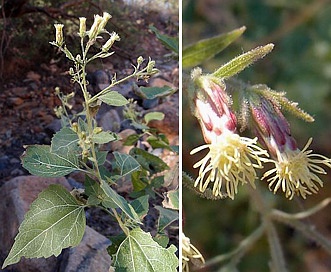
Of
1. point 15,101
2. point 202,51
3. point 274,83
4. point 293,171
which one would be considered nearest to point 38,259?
point 15,101

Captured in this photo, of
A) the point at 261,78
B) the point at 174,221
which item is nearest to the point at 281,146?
Answer: the point at 174,221

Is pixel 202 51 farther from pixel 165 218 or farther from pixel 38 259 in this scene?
pixel 38 259

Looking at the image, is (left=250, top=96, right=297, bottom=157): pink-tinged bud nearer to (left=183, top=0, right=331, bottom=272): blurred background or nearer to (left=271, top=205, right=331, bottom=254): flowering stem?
(left=271, top=205, right=331, bottom=254): flowering stem

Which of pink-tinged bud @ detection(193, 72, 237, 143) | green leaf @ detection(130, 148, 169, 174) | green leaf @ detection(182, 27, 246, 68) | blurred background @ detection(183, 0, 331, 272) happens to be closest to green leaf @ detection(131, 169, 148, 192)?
green leaf @ detection(130, 148, 169, 174)

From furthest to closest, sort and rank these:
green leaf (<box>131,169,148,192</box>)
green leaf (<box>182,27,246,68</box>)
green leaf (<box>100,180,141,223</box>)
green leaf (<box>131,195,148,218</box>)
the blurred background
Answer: the blurred background
green leaf (<box>182,27,246,68</box>)
green leaf (<box>131,169,148,192</box>)
green leaf (<box>131,195,148,218</box>)
green leaf (<box>100,180,141,223</box>)

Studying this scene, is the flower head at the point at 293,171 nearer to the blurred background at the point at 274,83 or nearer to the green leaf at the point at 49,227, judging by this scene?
the green leaf at the point at 49,227

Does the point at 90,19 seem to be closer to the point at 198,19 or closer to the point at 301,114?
the point at 301,114

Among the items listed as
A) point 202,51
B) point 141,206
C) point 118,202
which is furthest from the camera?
point 202,51
